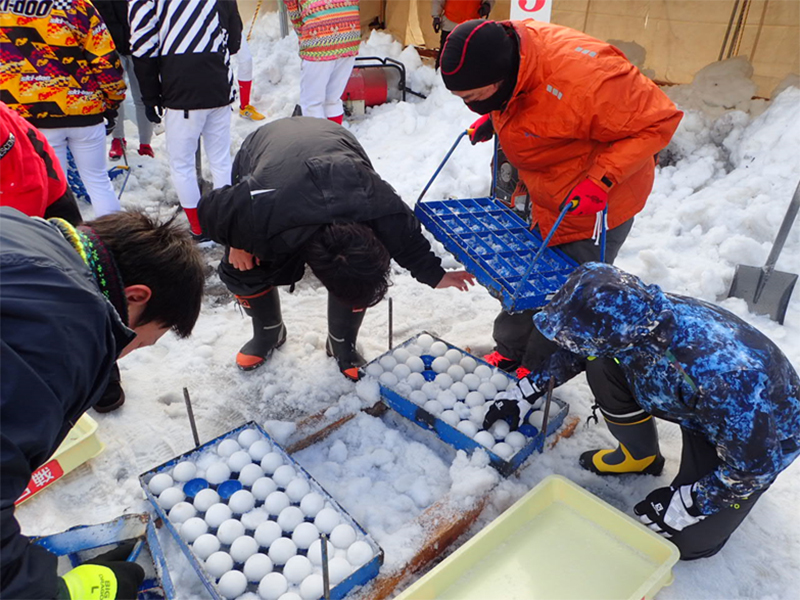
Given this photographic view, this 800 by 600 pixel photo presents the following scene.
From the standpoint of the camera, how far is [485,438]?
206 centimetres

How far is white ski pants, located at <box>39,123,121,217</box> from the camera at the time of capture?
10.3 ft

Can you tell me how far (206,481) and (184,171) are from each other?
2.31 m

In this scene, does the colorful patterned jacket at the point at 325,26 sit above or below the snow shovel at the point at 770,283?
above

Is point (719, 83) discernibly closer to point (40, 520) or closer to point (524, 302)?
point (524, 302)

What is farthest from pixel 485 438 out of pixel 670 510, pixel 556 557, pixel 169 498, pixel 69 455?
pixel 69 455

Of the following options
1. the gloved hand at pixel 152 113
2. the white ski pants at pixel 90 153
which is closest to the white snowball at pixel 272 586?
the white ski pants at pixel 90 153

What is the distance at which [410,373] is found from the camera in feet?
7.89

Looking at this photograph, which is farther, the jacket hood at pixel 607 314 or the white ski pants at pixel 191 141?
the white ski pants at pixel 191 141

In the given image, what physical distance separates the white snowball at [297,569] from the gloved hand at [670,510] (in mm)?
1057

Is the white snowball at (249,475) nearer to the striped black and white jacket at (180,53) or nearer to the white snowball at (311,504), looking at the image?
the white snowball at (311,504)

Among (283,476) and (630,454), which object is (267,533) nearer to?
(283,476)

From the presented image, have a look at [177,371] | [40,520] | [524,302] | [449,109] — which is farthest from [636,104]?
[449,109]

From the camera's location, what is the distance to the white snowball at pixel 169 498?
5.88ft

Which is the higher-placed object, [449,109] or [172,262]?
[172,262]
